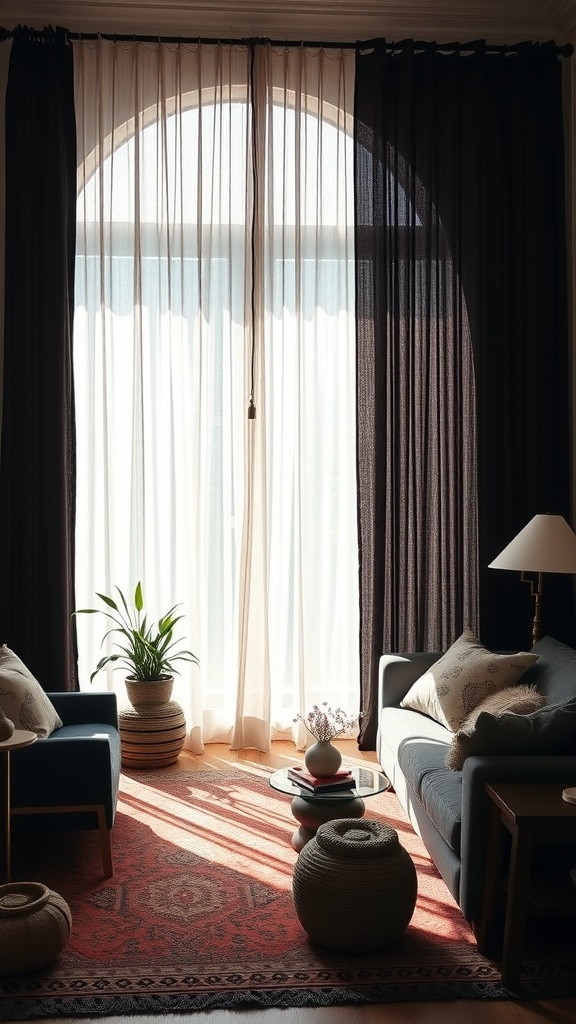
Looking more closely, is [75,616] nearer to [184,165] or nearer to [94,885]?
[94,885]

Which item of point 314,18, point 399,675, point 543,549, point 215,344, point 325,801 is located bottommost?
point 325,801

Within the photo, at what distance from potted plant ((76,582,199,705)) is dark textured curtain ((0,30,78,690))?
236 millimetres

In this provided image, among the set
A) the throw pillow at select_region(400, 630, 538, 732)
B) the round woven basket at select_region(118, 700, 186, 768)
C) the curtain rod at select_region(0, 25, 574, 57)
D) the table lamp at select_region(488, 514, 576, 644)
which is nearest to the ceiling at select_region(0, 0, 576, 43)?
the curtain rod at select_region(0, 25, 574, 57)

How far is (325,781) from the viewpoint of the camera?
138 inches

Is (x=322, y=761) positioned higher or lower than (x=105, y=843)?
higher

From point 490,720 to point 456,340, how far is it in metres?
2.56

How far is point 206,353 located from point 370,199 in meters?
1.19

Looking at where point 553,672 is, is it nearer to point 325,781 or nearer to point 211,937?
point 325,781

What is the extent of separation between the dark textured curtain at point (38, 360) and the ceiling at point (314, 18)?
189 millimetres

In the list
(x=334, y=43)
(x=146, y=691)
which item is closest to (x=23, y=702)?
(x=146, y=691)

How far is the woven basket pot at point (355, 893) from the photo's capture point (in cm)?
283

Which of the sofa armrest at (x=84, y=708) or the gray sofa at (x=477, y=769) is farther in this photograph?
the sofa armrest at (x=84, y=708)

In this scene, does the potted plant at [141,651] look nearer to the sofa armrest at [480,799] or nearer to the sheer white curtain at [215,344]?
the sheer white curtain at [215,344]

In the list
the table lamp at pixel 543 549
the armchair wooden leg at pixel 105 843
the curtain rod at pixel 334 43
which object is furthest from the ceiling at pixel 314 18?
the armchair wooden leg at pixel 105 843
